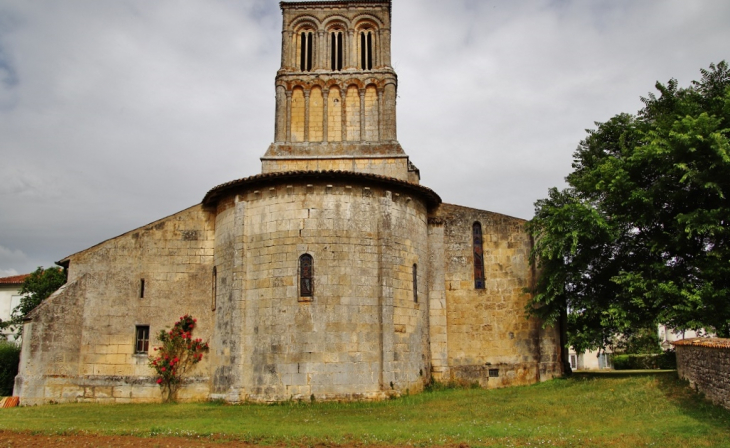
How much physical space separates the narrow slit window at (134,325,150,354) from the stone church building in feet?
0.15

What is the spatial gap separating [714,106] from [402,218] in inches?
380

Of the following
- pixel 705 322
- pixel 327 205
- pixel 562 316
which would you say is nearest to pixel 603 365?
pixel 562 316

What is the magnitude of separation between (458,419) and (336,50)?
18065mm

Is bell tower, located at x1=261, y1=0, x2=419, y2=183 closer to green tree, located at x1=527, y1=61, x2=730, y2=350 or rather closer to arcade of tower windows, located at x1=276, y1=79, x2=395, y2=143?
arcade of tower windows, located at x1=276, y1=79, x2=395, y2=143

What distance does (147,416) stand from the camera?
1485 centimetres

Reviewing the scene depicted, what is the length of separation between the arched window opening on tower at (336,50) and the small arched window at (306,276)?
11694 millimetres

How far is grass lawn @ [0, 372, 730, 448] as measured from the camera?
10.7m

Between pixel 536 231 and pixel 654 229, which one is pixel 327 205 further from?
pixel 654 229

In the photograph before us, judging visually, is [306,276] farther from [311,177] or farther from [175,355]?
[175,355]

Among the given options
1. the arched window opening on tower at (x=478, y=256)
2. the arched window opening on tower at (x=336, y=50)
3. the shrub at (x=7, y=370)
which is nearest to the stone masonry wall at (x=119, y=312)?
the shrub at (x=7, y=370)

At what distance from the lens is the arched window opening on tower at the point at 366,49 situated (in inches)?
1029

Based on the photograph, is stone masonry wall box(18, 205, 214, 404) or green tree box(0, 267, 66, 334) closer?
stone masonry wall box(18, 205, 214, 404)

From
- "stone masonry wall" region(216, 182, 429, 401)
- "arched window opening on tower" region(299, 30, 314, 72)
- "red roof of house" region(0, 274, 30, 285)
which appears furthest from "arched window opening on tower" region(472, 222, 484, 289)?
"red roof of house" region(0, 274, 30, 285)

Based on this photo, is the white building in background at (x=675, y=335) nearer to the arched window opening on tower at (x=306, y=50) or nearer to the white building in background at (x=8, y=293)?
the arched window opening on tower at (x=306, y=50)
